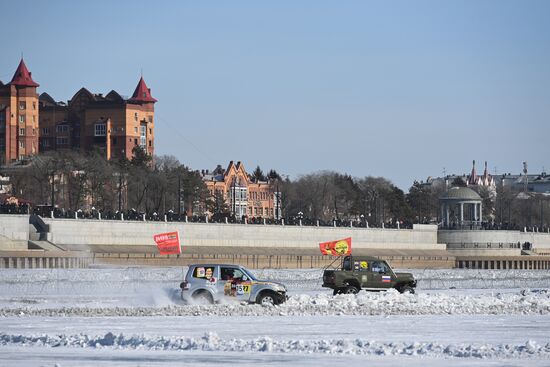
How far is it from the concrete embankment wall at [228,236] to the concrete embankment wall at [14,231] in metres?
2.44

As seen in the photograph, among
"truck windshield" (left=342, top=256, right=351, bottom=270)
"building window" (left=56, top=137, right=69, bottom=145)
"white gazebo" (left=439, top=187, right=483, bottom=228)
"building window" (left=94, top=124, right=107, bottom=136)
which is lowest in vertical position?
"truck windshield" (left=342, top=256, right=351, bottom=270)

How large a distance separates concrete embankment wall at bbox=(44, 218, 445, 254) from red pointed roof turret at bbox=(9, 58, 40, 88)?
60618mm

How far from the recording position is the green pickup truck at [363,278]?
49188 mm

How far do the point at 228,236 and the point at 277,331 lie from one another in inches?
3420

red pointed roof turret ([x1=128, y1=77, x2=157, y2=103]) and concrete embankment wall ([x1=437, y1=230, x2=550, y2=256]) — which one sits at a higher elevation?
red pointed roof turret ([x1=128, y1=77, x2=157, y2=103])

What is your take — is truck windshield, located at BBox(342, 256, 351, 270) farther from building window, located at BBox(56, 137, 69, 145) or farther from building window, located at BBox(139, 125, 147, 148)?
building window, located at BBox(56, 137, 69, 145)

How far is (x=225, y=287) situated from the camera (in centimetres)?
4178

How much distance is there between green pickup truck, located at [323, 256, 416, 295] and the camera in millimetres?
49188

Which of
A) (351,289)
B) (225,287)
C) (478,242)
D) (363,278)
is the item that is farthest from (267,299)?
(478,242)

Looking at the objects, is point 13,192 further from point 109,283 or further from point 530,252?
point 109,283

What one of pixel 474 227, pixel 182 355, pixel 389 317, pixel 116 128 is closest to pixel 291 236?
pixel 474 227

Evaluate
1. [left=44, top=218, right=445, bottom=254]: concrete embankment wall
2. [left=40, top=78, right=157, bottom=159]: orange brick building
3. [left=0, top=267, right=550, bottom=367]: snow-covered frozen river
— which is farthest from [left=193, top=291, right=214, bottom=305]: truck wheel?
[left=40, top=78, right=157, bottom=159]: orange brick building

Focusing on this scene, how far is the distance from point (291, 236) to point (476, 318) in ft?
290

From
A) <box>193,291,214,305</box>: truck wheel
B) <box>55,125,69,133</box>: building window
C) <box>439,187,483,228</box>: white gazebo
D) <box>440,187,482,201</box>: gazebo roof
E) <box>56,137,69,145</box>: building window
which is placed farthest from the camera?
<box>56,137,69,145</box>: building window
